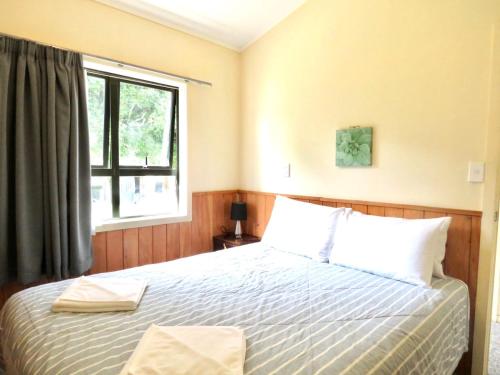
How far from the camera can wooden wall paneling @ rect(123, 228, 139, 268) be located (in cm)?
255

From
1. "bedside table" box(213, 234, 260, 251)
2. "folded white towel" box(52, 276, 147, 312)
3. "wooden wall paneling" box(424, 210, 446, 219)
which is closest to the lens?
"folded white towel" box(52, 276, 147, 312)

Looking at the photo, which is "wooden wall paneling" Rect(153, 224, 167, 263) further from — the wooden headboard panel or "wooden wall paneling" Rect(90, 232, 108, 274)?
the wooden headboard panel

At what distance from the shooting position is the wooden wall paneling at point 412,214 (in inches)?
79.0

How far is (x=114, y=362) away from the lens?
1.00 m

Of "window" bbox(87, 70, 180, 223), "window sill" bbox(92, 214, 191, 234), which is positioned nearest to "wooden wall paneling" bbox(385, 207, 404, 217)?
"window sill" bbox(92, 214, 191, 234)

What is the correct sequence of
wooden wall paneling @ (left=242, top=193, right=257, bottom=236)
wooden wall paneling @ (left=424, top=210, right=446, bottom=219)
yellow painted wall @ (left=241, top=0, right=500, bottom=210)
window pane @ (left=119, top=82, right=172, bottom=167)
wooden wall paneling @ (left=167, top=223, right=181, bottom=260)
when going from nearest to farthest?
yellow painted wall @ (left=241, top=0, right=500, bottom=210)
wooden wall paneling @ (left=424, top=210, right=446, bottom=219)
window pane @ (left=119, top=82, right=172, bottom=167)
wooden wall paneling @ (left=167, top=223, right=181, bottom=260)
wooden wall paneling @ (left=242, top=193, right=257, bottom=236)

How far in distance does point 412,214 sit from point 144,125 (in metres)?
2.33

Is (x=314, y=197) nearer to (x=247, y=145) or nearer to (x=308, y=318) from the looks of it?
(x=247, y=145)

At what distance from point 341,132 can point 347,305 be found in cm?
141

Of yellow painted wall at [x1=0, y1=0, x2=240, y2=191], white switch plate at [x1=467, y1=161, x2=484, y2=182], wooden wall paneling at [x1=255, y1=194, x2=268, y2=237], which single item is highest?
yellow painted wall at [x1=0, y1=0, x2=240, y2=191]

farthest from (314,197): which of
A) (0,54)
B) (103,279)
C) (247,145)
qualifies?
(0,54)

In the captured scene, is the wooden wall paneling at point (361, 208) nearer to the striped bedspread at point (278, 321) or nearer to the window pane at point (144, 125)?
the striped bedspread at point (278, 321)

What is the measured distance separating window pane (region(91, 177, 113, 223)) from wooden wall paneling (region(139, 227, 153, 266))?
0.31m

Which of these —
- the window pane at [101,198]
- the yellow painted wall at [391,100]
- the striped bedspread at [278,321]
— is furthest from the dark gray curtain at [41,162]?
the yellow painted wall at [391,100]
